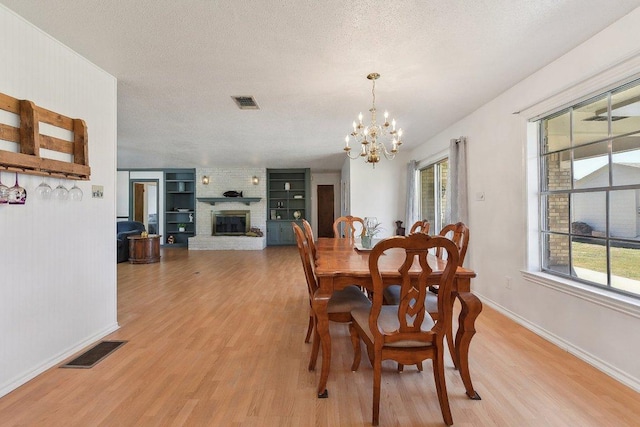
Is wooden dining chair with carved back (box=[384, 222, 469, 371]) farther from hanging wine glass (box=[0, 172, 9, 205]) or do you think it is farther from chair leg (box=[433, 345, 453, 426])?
hanging wine glass (box=[0, 172, 9, 205])

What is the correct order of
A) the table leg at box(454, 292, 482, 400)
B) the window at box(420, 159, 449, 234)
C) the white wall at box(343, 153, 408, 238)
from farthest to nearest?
the white wall at box(343, 153, 408, 238) → the window at box(420, 159, 449, 234) → the table leg at box(454, 292, 482, 400)

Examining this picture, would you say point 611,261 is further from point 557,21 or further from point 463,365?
point 557,21

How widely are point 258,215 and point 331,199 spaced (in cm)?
269

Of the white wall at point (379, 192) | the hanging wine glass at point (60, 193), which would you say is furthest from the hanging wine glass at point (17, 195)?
the white wall at point (379, 192)

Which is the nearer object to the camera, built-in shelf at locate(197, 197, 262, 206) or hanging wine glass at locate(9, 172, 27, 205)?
hanging wine glass at locate(9, 172, 27, 205)

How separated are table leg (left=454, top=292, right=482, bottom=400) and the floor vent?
8.24ft

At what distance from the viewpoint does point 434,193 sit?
568 centimetres

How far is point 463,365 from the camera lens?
1817 millimetres

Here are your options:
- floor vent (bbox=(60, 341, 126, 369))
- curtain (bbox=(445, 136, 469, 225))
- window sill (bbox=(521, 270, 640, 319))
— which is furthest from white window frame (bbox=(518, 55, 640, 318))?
floor vent (bbox=(60, 341, 126, 369))

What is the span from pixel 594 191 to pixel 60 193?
13.3 ft

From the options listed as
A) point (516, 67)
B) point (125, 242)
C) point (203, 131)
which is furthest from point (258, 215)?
point (516, 67)

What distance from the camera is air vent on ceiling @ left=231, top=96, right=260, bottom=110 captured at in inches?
140

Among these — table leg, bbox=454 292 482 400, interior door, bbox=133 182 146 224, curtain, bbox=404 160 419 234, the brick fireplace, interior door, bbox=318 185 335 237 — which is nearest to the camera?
table leg, bbox=454 292 482 400

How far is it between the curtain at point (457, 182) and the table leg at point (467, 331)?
2.45 meters
